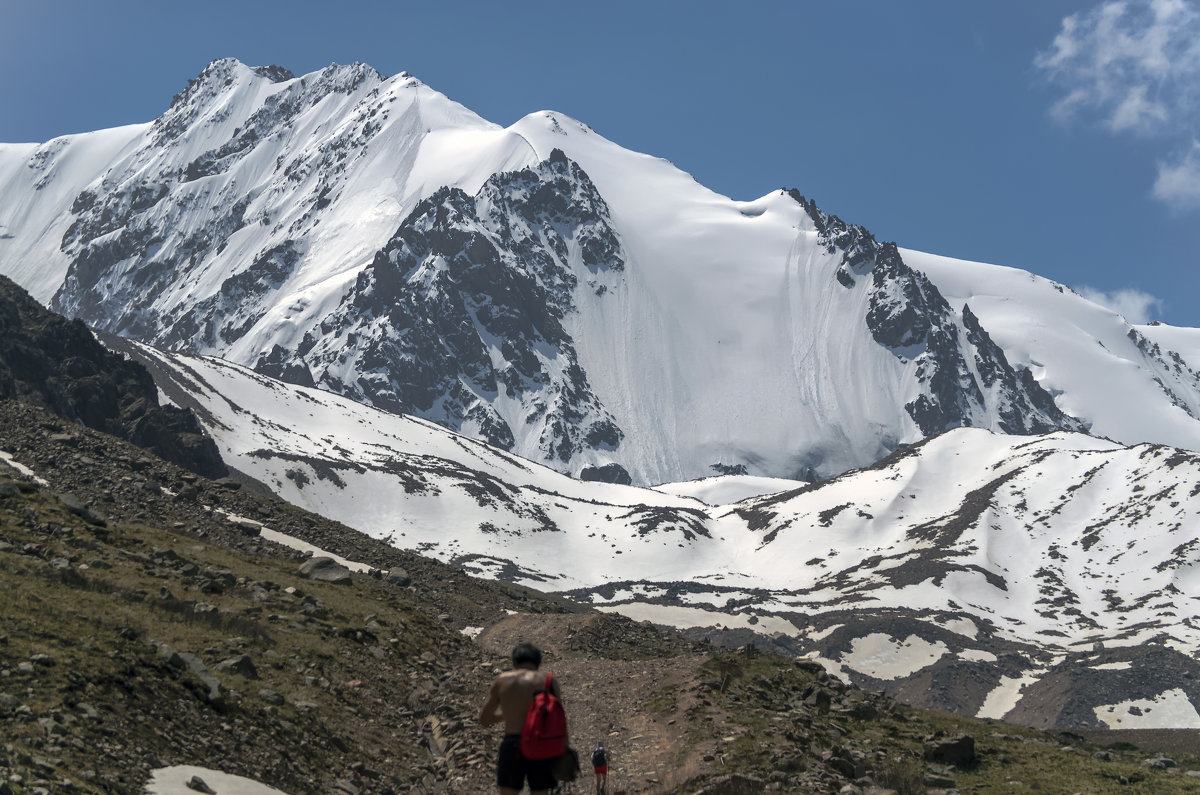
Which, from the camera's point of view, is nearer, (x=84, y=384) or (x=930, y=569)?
(x=84, y=384)

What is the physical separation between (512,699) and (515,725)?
32 centimetres

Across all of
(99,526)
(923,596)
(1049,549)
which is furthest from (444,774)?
(1049,549)

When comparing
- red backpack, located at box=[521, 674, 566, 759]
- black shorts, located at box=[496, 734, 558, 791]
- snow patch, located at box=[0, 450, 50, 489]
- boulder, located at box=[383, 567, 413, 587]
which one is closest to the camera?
red backpack, located at box=[521, 674, 566, 759]

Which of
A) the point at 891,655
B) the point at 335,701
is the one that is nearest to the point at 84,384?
the point at 891,655

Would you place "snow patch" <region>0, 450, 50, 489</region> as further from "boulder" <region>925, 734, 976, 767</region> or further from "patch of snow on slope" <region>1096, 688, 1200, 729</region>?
"patch of snow on slope" <region>1096, 688, 1200, 729</region>

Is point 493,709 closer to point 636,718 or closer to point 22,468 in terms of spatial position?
point 636,718

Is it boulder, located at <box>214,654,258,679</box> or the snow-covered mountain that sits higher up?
the snow-covered mountain

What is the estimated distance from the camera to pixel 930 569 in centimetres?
15650

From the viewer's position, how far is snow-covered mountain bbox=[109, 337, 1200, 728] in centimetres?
10762

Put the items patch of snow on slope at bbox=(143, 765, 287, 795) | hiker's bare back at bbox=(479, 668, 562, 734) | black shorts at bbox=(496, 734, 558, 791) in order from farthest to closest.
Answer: patch of snow on slope at bbox=(143, 765, 287, 795), hiker's bare back at bbox=(479, 668, 562, 734), black shorts at bbox=(496, 734, 558, 791)

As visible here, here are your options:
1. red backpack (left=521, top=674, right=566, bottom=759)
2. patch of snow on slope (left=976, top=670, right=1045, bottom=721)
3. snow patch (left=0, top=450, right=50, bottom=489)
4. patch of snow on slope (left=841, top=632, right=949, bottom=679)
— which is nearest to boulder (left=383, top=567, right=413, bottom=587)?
snow patch (left=0, top=450, right=50, bottom=489)

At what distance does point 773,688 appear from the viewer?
26.9 m

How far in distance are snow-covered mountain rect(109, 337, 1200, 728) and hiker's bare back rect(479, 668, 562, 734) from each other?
305 feet

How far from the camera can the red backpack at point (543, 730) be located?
42.1ft
